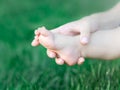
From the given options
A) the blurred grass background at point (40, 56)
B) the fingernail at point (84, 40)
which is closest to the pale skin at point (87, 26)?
the fingernail at point (84, 40)

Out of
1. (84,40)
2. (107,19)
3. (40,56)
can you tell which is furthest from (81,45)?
(40,56)

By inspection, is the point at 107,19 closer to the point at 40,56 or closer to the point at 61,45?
the point at 61,45

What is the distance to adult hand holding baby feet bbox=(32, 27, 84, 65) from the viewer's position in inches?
46.9

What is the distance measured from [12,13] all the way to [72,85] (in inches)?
15.4

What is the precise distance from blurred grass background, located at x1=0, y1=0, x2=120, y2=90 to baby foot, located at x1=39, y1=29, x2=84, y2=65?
43 centimetres

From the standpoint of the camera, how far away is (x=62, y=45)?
1.23 meters

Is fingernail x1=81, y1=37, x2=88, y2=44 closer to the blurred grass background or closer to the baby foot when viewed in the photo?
the baby foot


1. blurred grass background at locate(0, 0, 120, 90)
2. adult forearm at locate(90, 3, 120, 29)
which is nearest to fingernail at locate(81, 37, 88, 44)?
adult forearm at locate(90, 3, 120, 29)

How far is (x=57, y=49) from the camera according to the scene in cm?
122

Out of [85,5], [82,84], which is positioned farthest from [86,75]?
[85,5]

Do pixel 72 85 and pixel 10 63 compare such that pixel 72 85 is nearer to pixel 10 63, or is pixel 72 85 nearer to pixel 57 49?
pixel 10 63

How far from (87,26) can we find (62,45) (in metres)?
0.11

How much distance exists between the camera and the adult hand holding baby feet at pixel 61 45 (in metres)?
1.19

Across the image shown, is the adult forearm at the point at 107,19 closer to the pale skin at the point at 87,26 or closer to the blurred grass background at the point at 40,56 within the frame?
the pale skin at the point at 87,26
